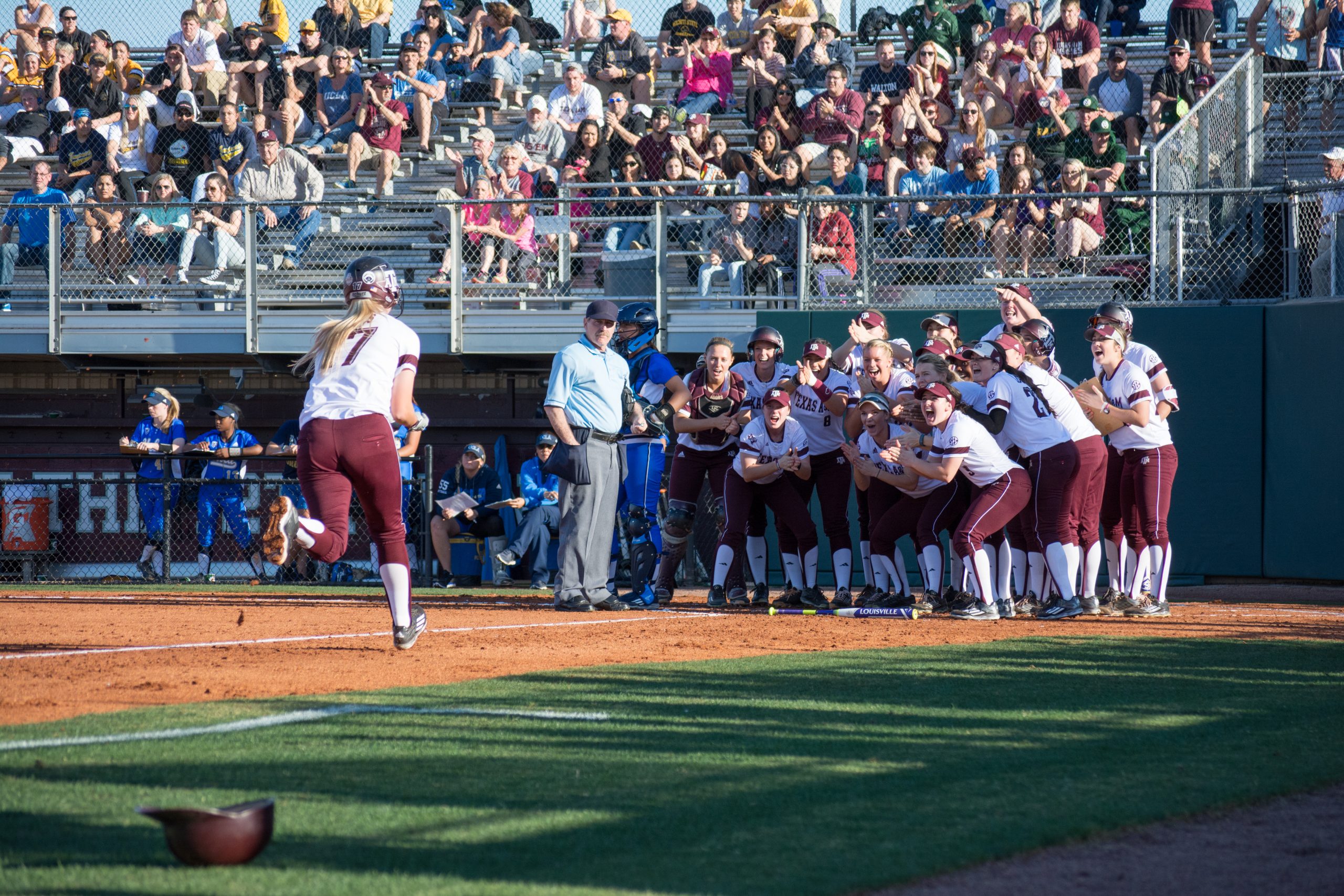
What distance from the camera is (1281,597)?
12328mm

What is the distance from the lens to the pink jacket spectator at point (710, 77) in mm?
Answer: 18312

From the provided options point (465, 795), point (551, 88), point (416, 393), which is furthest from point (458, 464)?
point (465, 795)

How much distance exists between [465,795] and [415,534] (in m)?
11.2

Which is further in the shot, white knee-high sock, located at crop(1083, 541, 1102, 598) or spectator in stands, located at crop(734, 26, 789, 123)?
spectator in stands, located at crop(734, 26, 789, 123)

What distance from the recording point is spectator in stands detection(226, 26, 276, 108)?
19.3 meters

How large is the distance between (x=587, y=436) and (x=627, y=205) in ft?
20.8

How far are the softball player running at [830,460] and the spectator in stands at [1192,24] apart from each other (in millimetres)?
8661

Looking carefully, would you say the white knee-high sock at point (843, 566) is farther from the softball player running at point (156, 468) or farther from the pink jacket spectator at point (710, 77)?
the pink jacket spectator at point (710, 77)

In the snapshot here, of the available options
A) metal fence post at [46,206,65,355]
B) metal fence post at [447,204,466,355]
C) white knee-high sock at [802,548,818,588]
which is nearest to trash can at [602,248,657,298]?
metal fence post at [447,204,466,355]

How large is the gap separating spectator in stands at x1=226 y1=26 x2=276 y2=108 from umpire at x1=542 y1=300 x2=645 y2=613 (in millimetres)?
11081

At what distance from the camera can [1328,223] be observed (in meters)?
12.7

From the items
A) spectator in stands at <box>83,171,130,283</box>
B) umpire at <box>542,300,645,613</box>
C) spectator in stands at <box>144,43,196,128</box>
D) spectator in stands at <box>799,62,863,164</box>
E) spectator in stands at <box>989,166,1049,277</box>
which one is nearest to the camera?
umpire at <box>542,300,645,613</box>

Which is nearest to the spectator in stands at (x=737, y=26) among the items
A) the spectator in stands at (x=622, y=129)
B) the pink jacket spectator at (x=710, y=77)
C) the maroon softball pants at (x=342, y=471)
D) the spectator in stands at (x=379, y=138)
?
the pink jacket spectator at (x=710, y=77)

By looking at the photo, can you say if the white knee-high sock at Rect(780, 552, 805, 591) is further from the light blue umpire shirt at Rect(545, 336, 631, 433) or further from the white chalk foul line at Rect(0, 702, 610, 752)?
the white chalk foul line at Rect(0, 702, 610, 752)
